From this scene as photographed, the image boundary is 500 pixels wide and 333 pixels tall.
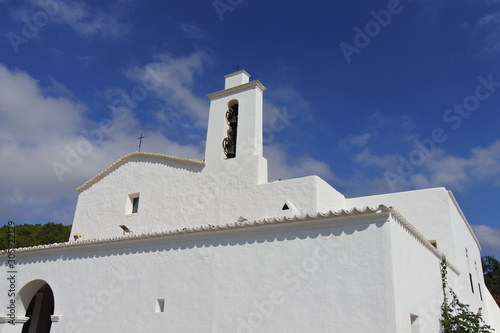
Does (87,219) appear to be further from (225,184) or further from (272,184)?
(272,184)

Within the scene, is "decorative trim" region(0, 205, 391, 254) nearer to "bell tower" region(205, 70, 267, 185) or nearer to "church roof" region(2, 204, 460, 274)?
"church roof" region(2, 204, 460, 274)

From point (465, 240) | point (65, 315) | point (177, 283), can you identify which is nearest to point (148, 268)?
point (177, 283)

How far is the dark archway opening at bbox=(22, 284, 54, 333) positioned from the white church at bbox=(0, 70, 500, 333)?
1.4 inches

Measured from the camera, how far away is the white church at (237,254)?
257 inches

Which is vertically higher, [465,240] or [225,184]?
[225,184]

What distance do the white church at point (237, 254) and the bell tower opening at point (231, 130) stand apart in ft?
0.12

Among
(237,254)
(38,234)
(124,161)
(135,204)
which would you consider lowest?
(237,254)

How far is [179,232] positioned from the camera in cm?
850

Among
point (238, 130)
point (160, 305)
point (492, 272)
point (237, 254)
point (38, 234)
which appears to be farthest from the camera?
point (492, 272)

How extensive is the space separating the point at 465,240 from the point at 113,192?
476 inches

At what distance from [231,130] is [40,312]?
8245mm

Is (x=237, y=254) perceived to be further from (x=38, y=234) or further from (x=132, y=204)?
(x=38, y=234)

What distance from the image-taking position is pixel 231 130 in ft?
42.4

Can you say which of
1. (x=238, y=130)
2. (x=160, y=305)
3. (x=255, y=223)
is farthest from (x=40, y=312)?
(x=255, y=223)
